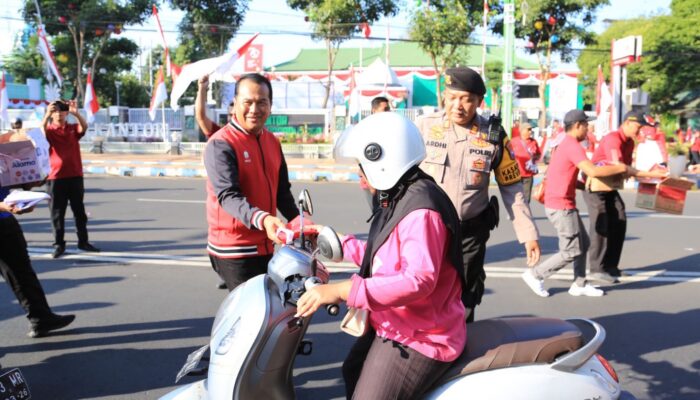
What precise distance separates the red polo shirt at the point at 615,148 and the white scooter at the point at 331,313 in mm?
4089

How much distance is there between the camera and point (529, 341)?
7.66 feet

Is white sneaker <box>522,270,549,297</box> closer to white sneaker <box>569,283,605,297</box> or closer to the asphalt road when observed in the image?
the asphalt road

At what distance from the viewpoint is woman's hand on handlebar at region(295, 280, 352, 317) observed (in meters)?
2.10

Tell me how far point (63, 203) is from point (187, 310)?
10.3 ft

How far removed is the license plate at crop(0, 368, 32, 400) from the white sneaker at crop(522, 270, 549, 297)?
425 cm

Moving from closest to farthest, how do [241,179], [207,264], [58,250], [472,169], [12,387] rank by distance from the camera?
1. [12,387]
2. [241,179]
3. [472,169]
4. [207,264]
5. [58,250]

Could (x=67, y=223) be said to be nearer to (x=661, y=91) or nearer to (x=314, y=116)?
(x=314, y=116)

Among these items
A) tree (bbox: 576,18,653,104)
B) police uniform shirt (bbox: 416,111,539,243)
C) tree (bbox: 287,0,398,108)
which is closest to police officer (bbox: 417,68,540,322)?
police uniform shirt (bbox: 416,111,539,243)

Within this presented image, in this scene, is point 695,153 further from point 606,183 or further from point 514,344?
point 514,344

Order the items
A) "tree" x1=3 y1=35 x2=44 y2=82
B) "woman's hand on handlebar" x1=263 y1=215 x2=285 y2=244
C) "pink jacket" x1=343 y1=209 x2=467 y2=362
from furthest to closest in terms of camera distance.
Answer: "tree" x1=3 y1=35 x2=44 y2=82 → "woman's hand on handlebar" x1=263 y1=215 x2=285 y2=244 → "pink jacket" x1=343 y1=209 x2=467 y2=362

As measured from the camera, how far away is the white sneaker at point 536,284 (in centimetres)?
577

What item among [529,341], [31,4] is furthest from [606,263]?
[31,4]

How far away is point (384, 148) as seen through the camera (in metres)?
2.16

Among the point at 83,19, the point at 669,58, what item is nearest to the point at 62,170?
the point at 83,19
